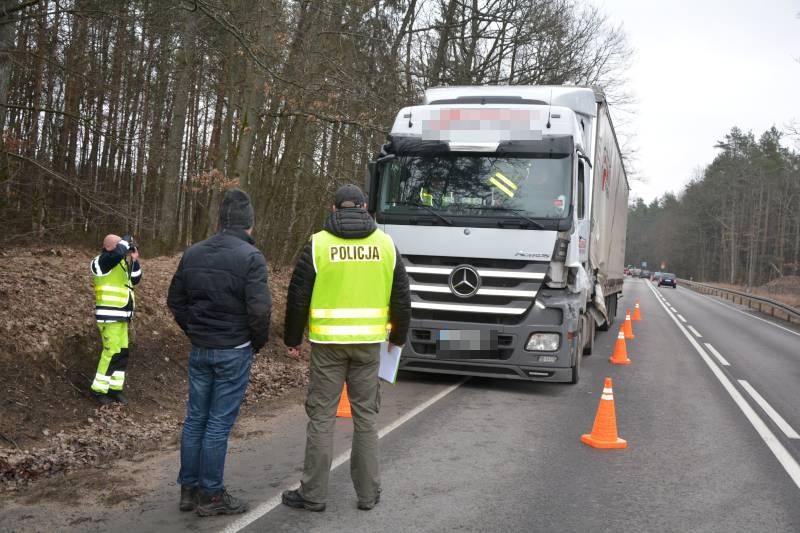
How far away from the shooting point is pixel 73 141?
15.8m

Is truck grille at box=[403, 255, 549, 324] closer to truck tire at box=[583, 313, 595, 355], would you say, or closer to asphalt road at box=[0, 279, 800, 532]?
asphalt road at box=[0, 279, 800, 532]

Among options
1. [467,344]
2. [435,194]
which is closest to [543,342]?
[467,344]

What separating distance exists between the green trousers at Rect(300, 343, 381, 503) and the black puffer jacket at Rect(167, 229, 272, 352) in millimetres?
473

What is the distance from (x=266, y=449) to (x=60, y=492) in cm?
168

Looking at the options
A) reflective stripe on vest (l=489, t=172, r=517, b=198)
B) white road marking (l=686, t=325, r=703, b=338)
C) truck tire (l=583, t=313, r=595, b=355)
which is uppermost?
reflective stripe on vest (l=489, t=172, r=517, b=198)

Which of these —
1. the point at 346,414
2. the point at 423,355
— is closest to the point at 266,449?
the point at 346,414

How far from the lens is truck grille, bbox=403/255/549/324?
311 inches

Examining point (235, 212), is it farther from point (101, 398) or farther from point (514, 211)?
point (514, 211)

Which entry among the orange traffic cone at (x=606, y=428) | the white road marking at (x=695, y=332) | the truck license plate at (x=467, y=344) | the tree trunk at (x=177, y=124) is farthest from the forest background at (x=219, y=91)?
the white road marking at (x=695, y=332)

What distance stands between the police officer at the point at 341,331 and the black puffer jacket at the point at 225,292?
292mm

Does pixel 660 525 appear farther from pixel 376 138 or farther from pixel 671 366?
pixel 376 138

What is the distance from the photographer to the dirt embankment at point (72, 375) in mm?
5746

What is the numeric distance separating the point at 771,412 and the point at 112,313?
7572 mm

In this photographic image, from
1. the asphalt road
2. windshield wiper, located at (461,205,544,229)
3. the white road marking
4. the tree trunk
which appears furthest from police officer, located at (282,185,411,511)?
the white road marking
